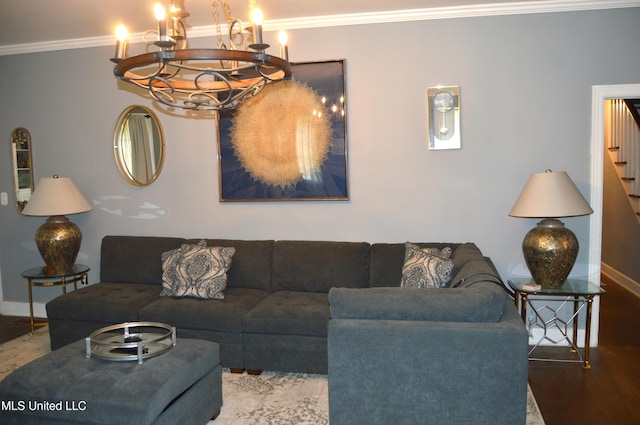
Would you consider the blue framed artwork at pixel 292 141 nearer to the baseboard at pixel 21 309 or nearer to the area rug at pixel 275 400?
the area rug at pixel 275 400

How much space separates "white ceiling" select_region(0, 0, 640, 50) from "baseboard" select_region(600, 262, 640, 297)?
313 cm

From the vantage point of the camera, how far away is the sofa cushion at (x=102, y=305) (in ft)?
13.0

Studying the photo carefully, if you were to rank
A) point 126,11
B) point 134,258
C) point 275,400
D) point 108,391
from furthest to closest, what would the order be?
point 134,258 < point 126,11 < point 275,400 < point 108,391

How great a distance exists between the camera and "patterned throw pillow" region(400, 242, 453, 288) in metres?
3.35

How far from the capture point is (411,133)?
169 inches

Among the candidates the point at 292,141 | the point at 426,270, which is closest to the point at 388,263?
the point at 426,270

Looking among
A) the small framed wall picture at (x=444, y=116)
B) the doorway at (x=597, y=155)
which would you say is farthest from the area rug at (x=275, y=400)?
the small framed wall picture at (x=444, y=116)

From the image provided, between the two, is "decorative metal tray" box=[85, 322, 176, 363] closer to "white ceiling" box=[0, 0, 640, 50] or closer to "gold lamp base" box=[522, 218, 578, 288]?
"white ceiling" box=[0, 0, 640, 50]

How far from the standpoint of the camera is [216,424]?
120 inches

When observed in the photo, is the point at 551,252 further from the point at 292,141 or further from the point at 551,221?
the point at 292,141

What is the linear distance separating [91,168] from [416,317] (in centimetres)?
364

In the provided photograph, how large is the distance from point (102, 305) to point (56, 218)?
1149 mm

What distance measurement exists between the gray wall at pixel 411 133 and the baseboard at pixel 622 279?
2103mm

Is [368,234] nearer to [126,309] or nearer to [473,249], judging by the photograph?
[473,249]
